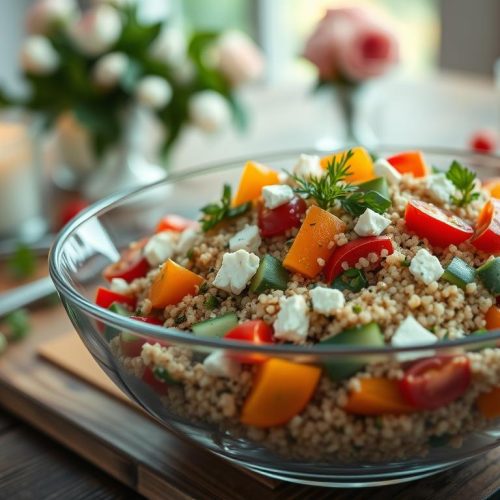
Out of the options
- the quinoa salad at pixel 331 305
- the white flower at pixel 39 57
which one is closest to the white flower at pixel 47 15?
the white flower at pixel 39 57

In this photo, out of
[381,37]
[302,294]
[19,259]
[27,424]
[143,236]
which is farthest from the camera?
[381,37]

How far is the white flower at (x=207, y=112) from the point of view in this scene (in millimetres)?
2059

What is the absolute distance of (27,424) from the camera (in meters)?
1.18

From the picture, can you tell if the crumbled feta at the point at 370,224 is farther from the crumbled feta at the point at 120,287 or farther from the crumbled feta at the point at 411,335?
the crumbled feta at the point at 120,287

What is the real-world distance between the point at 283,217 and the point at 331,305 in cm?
19

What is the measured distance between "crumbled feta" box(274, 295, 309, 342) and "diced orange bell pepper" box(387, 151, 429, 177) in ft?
1.28

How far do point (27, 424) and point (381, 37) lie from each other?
129 centimetres

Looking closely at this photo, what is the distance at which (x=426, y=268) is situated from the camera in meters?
0.89

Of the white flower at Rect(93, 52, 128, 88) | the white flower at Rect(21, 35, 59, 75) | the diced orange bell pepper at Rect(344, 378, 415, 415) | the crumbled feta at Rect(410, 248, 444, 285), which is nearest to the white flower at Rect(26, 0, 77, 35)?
the white flower at Rect(21, 35, 59, 75)

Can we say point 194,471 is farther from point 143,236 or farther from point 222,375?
point 143,236

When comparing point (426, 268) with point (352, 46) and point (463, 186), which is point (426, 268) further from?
point (352, 46)

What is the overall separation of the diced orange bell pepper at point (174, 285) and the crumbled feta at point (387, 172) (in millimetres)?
264

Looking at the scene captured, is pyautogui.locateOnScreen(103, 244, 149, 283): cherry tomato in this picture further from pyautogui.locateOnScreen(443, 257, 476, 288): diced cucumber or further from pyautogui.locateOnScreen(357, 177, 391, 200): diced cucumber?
pyautogui.locateOnScreen(443, 257, 476, 288): diced cucumber

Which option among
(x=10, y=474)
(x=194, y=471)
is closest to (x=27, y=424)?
(x=10, y=474)
